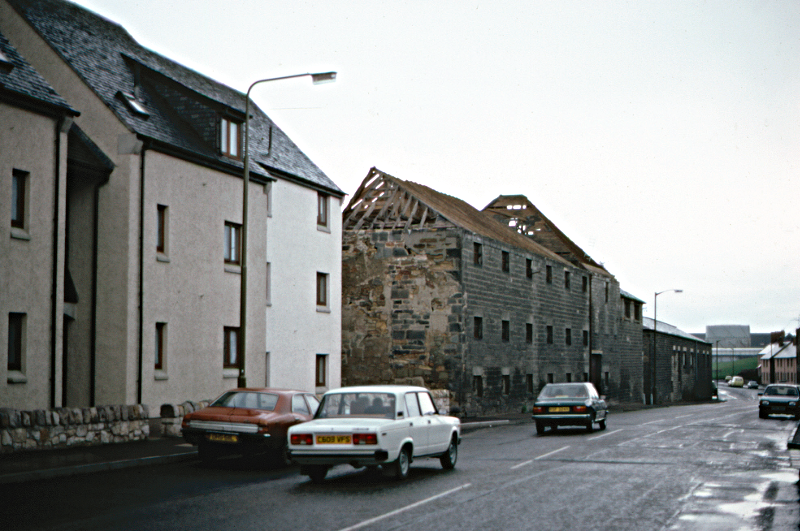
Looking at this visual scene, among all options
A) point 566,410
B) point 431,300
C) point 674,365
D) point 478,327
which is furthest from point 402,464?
point 674,365

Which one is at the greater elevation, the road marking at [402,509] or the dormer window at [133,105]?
the dormer window at [133,105]

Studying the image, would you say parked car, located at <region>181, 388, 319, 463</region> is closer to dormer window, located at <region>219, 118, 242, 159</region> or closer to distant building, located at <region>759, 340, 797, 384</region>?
dormer window, located at <region>219, 118, 242, 159</region>

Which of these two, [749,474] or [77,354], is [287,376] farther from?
[749,474]

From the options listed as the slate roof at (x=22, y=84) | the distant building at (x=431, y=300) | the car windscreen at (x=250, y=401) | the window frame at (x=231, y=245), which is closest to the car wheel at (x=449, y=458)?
the car windscreen at (x=250, y=401)

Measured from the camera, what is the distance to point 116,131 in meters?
22.1

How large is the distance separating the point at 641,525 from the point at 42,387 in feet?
47.3

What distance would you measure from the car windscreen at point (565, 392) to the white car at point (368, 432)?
11.2 m

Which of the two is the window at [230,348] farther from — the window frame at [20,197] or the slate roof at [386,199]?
the slate roof at [386,199]

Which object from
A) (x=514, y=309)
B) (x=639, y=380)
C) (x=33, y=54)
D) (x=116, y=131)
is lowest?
(x=639, y=380)

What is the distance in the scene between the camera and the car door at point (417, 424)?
13498 mm

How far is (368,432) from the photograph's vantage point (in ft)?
40.4

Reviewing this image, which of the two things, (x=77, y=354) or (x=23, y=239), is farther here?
(x=77, y=354)

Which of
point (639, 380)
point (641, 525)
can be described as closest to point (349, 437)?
point (641, 525)

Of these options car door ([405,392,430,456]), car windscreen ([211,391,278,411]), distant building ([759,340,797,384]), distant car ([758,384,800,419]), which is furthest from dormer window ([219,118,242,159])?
distant building ([759,340,797,384])
